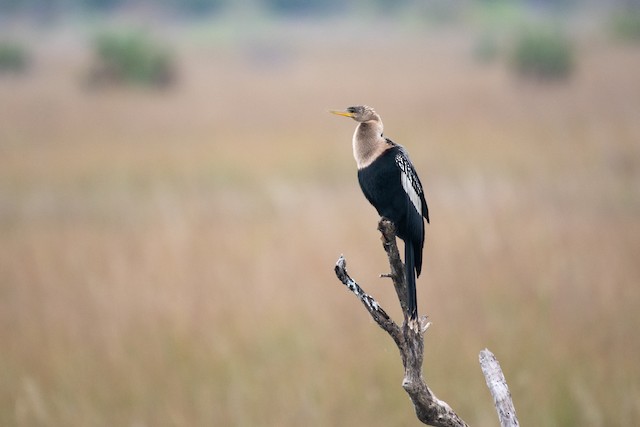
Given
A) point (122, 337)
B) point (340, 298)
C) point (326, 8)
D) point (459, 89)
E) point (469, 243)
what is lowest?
point (122, 337)

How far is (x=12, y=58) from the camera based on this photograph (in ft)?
84.0

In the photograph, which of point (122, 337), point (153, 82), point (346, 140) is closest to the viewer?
point (122, 337)

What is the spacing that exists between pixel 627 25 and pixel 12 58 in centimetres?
2290

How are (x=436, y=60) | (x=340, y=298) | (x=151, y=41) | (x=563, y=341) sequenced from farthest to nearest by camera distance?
(x=436, y=60) < (x=151, y=41) < (x=340, y=298) < (x=563, y=341)

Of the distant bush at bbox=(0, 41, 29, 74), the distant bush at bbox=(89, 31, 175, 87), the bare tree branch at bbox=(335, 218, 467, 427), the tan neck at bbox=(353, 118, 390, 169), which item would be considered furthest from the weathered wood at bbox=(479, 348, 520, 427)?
the distant bush at bbox=(0, 41, 29, 74)

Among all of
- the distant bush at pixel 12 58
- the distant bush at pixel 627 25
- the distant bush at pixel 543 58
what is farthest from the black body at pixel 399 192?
the distant bush at pixel 627 25

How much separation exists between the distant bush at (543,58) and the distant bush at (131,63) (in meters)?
8.72

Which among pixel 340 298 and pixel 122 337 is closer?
pixel 122 337

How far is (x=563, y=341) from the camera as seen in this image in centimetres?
538

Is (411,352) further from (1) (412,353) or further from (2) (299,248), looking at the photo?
(2) (299,248)

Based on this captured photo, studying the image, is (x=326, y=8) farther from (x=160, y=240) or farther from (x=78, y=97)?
(x=160, y=240)

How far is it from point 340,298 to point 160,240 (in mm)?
2479

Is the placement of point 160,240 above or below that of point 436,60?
below

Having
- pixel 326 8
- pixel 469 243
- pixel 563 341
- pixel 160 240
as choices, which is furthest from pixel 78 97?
pixel 326 8
